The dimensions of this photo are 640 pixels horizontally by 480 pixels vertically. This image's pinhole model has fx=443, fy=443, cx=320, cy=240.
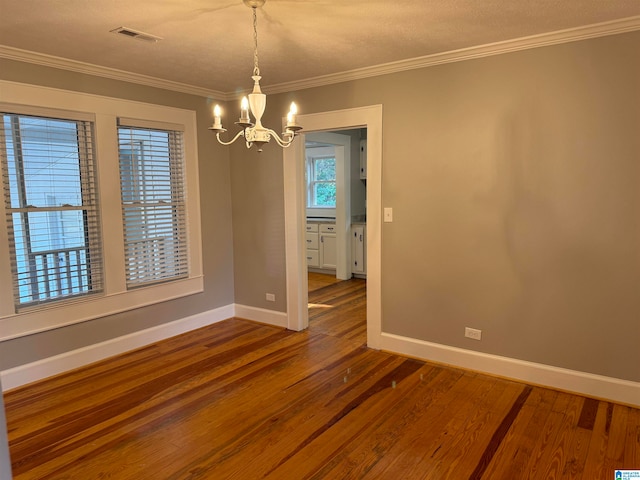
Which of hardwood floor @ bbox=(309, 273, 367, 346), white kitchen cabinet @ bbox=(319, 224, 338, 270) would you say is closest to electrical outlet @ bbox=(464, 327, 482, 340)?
hardwood floor @ bbox=(309, 273, 367, 346)

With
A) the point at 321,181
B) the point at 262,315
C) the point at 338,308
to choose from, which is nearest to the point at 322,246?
the point at 321,181

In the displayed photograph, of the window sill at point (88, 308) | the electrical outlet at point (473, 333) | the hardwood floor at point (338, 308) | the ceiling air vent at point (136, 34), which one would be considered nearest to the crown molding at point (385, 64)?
the ceiling air vent at point (136, 34)

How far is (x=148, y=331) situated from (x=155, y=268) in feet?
1.93

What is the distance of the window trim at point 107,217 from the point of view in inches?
125

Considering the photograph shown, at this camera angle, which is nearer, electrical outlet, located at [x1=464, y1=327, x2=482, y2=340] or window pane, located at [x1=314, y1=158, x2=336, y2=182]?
electrical outlet, located at [x1=464, y1=327, x2=482, y2=340]

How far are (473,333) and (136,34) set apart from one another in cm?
320

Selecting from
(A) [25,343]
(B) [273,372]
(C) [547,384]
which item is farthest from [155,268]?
(C) [547,384]

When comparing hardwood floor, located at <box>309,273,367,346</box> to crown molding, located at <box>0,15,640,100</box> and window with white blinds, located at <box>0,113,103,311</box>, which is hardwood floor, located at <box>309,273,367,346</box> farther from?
crown molding, located at <box>0,15,640,100</box>

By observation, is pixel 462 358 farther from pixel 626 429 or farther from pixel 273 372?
pixel 273 372

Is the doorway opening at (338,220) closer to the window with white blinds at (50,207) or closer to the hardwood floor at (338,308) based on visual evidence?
the hardwood floor at (338,308)

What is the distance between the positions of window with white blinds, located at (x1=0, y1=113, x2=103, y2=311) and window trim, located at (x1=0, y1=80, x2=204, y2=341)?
0.06m

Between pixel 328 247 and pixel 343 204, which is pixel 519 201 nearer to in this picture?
pixel 343 204

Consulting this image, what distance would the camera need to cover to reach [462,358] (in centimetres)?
355

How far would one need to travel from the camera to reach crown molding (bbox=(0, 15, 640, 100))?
2801mm
